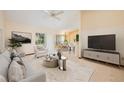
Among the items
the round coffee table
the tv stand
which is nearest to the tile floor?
the tv stand

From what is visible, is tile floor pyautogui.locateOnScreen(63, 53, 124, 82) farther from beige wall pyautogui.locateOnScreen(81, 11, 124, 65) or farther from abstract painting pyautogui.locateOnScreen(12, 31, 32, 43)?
abstract painting pyautogui.locateOnScreen(12, 31, 32, 43)

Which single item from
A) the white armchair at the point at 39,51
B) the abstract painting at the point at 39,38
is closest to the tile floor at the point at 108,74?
the abstract painting at the point at 39,38

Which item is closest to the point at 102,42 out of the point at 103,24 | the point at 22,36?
the point at 103,24

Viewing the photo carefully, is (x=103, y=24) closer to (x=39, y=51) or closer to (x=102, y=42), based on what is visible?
(x=102, y=42)

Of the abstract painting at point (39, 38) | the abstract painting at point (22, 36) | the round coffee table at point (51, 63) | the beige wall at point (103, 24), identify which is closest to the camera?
the round coffee table at point (51, 63)

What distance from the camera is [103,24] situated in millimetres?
4773

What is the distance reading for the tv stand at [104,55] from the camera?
393 cm

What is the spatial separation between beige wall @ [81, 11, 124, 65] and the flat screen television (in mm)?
227

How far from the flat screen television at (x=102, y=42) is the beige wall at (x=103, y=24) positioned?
23cm

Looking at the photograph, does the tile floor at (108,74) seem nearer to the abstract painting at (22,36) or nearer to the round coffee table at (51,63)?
the round coffee table at (51,63)

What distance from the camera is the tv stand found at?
3.93 metres
